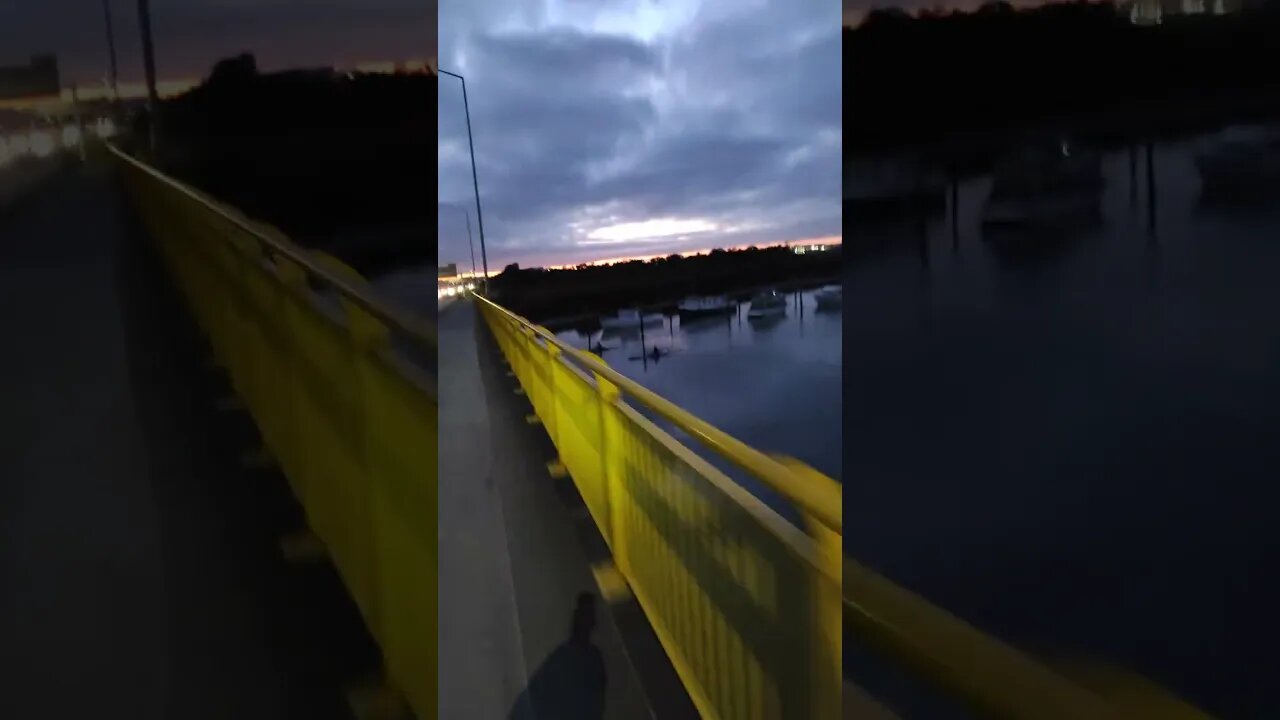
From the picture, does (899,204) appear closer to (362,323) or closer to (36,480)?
(362,323)

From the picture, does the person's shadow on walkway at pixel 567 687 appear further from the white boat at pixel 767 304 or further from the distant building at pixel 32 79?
the distant building at pixel 32 79

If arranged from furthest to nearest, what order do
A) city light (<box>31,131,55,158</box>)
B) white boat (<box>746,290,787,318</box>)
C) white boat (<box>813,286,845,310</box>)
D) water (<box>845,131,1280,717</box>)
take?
white boat (<box>746,290,787,318</box>)
white boat (<box>813,286,845,310</box>)
city light (<box>31,131,55,158</box>)
water (<box>845,131,1280,717</box>)

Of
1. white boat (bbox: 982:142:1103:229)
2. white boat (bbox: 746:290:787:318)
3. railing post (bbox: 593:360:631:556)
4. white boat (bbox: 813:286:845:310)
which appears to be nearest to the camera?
white boat (bbox: 982:142:1103:229)

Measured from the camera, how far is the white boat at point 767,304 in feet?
5.25

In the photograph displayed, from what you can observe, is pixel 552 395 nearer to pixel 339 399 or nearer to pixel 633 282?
pixel 633 282

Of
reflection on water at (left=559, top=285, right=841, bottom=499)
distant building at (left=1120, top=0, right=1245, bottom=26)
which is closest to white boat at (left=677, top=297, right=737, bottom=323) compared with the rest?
reflection on water at (left=559, top=285, right=841, bottom=499)

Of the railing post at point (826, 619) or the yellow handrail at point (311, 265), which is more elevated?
the yellow handrail at point (311, 265)

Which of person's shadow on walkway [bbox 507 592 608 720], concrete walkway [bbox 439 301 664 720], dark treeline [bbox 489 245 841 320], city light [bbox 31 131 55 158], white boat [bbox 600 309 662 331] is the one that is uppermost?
city light [bbox 31 131 55 158]

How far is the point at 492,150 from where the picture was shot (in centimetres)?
174

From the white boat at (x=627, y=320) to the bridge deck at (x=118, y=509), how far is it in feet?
2.66

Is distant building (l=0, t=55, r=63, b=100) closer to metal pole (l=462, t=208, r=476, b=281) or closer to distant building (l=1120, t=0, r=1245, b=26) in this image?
metal pole (l=462, t=208, r=476, b=281)

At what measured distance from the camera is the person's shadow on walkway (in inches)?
66.4

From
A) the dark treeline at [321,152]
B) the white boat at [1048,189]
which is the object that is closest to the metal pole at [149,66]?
the dark treeline at [321,152]

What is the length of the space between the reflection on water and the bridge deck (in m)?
0.84
